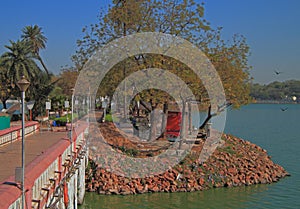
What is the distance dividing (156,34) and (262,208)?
11.1 meters

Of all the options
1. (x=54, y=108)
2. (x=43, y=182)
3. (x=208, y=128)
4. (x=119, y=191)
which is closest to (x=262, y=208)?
(x=119, y=191)

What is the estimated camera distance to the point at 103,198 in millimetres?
19391

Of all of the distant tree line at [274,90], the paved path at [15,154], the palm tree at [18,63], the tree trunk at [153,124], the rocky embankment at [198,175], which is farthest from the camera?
the distant tree line at [274,90]

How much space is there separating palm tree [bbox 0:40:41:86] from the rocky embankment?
17377mm

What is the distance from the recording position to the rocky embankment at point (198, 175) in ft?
66.8

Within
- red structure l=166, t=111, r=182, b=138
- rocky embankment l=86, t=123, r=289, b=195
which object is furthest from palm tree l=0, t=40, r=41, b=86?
rocky embankment l=86, t=123, r=289, b=195

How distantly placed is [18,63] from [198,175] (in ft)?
69.5

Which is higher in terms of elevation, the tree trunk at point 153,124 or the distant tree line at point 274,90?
the distant tree line at point 274,90

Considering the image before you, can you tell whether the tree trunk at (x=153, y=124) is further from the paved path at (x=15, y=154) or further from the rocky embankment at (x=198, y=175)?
the paved path at (x=15, y=154)

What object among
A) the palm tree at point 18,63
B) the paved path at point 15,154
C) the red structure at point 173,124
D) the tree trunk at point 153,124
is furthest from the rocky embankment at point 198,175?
the palm tree at point 18,63

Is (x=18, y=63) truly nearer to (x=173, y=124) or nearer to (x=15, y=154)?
(x=173, y=124)

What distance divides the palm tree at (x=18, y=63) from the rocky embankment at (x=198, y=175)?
17.4 metres

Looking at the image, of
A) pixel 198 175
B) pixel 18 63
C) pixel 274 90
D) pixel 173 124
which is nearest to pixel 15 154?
pixel 198 175

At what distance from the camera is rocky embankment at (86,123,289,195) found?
20.4 metres
